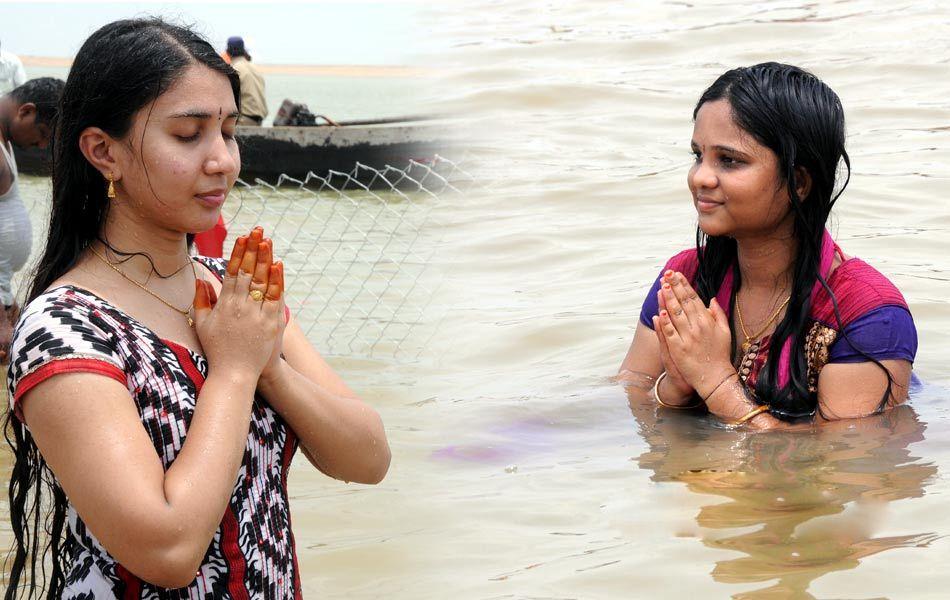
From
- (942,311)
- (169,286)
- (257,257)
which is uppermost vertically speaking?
(257,257)

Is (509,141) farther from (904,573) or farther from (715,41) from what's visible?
(904,573)

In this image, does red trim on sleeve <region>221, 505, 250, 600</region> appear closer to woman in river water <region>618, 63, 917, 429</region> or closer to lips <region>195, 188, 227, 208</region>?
lips <region>195, 188, 227, 208</region>

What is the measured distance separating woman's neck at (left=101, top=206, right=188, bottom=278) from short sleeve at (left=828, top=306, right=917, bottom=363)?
7.82 ft

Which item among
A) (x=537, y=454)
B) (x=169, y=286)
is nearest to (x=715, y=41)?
(x=537, y=454)

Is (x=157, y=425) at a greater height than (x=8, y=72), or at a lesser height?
greater

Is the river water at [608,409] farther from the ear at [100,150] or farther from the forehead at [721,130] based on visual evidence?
the ear at [100,150]

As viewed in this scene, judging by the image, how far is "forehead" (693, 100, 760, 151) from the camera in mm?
3746

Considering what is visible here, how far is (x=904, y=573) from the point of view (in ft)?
9.46

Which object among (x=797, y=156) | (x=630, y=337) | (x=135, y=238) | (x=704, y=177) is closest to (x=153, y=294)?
(x=135, y=238)

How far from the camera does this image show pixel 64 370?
72.1 inches

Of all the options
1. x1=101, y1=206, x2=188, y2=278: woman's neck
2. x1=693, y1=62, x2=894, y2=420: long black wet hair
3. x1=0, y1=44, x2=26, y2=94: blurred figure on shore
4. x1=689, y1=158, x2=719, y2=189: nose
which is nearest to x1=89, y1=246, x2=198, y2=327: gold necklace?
x1=101, y1=206, x2=188, y2=278: woman's neck

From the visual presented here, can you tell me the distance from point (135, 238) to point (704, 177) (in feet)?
7.00

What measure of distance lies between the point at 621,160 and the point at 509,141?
1.17 metres

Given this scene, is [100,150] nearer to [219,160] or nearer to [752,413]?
[219,160]
